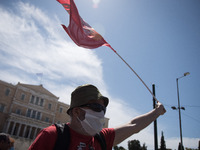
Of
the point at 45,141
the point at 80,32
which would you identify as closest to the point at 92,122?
the point at 45,141

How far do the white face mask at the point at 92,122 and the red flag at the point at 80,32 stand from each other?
2027 mm

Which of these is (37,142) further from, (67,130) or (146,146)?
(146,146)

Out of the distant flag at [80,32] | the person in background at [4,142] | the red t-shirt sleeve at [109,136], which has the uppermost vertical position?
the distant flag at [80,32]

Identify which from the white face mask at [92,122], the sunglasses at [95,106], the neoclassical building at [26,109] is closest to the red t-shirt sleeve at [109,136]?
the white face mask at [92,122]

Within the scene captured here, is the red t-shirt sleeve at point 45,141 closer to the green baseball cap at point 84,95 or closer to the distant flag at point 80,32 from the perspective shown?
the green baseball cap at point 84,95

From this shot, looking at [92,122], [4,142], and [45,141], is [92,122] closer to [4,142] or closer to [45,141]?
[45,141]

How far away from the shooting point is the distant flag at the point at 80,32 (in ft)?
11.4

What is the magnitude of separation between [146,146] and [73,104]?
2418 inches

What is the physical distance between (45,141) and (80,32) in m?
2.72

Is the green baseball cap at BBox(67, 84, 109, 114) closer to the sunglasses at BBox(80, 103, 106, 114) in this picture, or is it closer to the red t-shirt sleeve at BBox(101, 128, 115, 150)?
the sunglasses at BBox(80, 103, 106, 114)

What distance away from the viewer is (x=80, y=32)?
3.75 meters

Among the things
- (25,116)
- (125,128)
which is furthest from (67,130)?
(25,116)

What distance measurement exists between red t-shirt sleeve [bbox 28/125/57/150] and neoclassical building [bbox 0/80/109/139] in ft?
133

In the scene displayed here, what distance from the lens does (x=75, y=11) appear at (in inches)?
143
